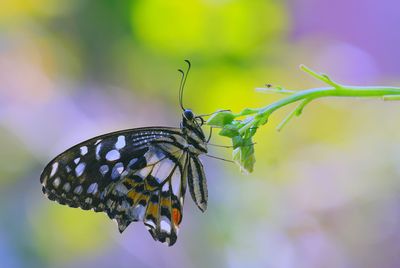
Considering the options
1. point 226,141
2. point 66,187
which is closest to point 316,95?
point 66,187

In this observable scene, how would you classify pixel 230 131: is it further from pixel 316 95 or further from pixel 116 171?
pixel 116 171

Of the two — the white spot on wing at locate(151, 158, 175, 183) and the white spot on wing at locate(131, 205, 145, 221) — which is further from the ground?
the white spot on wing at locate(151, 158, 175, 183)

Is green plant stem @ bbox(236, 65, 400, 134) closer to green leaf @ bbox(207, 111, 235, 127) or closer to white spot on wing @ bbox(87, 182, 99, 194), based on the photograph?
green leaf @ bbox(207, 111, 235, 127)

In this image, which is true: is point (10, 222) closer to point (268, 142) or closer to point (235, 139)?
point (268, 142)

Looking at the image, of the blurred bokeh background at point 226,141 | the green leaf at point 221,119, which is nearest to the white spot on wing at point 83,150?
the green leaf at point 221,119

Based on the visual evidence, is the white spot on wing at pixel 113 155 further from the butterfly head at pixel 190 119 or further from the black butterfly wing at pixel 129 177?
the butterfly head at pixel 190 119

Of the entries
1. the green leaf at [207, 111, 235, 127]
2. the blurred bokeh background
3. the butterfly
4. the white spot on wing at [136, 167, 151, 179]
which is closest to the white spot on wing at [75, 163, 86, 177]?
the butterfly
